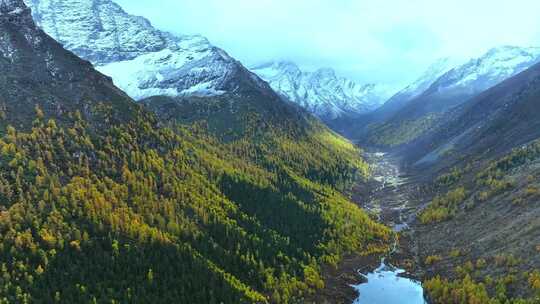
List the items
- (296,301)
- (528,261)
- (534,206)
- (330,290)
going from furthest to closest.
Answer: (534,206) → (330,290) → (296,301) → (528,261)

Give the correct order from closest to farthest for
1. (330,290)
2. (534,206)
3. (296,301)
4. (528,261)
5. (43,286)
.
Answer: (43,286) → (528,261) → (296,301) → (330,290) → (534,206)

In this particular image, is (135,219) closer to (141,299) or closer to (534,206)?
(141,299)

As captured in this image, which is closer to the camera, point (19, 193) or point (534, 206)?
point (19, 193)

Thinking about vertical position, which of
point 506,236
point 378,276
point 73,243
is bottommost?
point 378,276

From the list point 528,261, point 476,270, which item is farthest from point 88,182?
point 528,261

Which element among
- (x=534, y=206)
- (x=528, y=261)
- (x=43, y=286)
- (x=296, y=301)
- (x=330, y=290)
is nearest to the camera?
(x=43, y=286)

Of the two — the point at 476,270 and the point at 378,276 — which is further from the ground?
the point at 476,270

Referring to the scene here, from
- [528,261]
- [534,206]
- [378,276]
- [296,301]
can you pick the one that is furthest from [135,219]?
[534,206]

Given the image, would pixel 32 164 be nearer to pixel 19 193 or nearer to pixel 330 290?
pixel 19 193

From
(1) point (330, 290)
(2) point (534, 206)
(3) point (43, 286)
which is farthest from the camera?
(2) point (534, 206)
